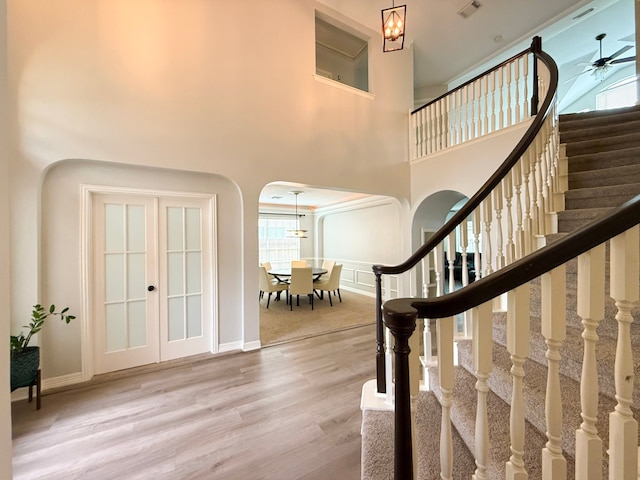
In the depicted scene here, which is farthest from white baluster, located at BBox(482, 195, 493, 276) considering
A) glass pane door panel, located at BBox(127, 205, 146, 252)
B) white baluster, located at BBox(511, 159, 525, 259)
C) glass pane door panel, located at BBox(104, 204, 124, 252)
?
glass pane door panel, located at BBox(104, 204, 124, 252)

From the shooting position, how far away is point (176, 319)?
3.17 metres

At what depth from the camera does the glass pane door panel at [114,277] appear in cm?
283

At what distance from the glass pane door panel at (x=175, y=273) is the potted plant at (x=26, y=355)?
36.8 inches

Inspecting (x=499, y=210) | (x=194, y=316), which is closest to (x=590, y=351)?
(x=499, y=210)

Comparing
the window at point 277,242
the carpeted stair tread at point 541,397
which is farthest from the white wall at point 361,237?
the carpeted stair tread at point 541,397

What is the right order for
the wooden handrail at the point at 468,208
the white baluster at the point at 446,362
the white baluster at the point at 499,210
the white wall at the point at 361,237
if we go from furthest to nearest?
the white wall at the point at 361,237 < the white baluster at the point at 499,210 < the wooden handrail at the point at 468,208 < the white baluster at the point at 446,362

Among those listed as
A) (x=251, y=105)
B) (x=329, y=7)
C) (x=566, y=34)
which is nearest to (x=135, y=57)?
(x=251, y=105)

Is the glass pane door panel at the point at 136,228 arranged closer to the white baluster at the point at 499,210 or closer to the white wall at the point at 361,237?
the white baluster at the point at 499,210

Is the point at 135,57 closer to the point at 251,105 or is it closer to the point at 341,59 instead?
the point at 251,105

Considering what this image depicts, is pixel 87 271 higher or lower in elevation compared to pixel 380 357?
higher

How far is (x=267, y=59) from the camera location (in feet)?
11.4

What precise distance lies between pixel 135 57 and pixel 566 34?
682 cm

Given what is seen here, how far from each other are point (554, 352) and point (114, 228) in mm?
3632

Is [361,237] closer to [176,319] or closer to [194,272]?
[194,272]
